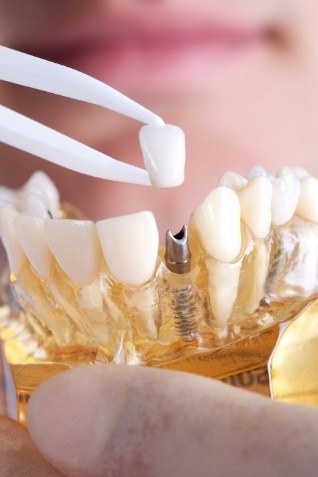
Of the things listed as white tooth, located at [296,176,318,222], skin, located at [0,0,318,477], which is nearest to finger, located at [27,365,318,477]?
white tooth, located at [296,176,318,222]

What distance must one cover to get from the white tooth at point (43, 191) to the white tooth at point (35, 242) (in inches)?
12.4

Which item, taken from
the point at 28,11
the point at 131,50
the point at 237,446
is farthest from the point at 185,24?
the point at 237,446

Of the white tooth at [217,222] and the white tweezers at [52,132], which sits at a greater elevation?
the white tweezers at [52,132]

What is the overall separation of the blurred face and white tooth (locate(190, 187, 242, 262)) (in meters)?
0.64

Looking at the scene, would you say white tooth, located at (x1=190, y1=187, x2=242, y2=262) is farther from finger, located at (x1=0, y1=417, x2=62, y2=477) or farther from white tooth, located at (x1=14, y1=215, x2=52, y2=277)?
finger, located at (x1=0, y1=417, x2=62, y2=477)

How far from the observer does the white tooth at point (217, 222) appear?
0.81m

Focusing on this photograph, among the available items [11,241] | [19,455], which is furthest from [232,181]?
[19,455]

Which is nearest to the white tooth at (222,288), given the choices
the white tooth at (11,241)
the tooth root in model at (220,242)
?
the tooth root in model at (220,242)

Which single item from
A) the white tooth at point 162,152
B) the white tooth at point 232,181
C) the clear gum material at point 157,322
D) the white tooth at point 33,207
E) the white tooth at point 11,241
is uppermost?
the white tooth at point 162,152

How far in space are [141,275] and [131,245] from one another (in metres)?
0.04

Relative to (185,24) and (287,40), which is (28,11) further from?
(287,40)

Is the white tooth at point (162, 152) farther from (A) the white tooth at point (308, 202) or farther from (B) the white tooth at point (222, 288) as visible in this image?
(A) the white tooth at point (308, 202)

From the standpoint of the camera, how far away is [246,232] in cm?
87

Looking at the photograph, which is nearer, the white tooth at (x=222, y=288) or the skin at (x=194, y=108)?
the white tooth at (x=222, y=288)
